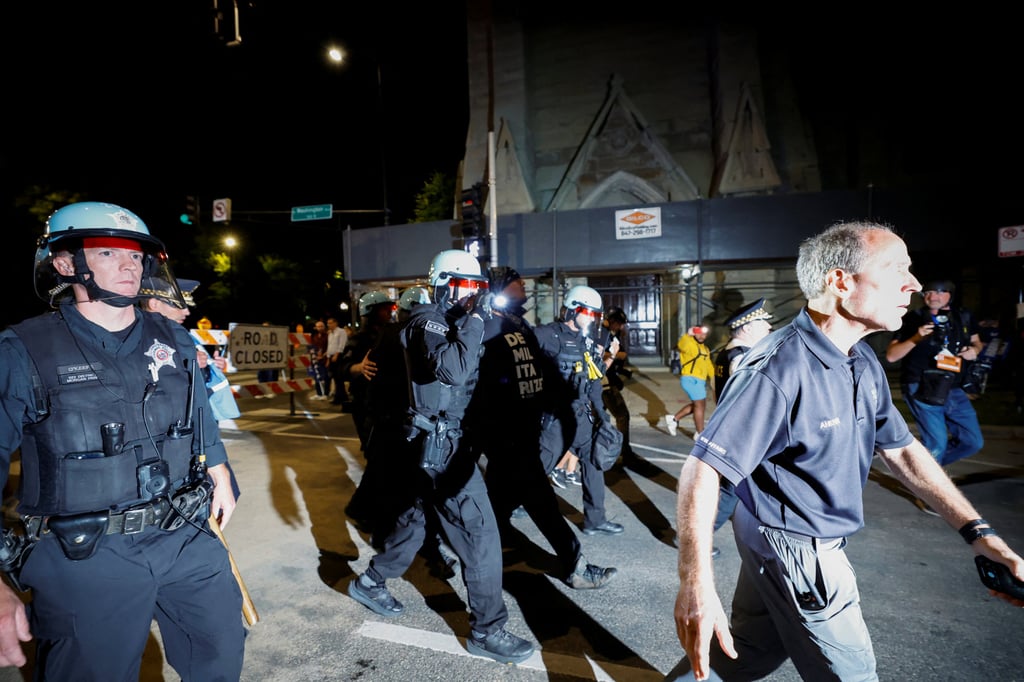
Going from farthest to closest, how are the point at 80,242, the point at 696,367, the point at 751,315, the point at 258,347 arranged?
the point at 258,347
the point at 696,367
the point at 751,315
the point at 80,242

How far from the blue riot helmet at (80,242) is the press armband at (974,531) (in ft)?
10.1

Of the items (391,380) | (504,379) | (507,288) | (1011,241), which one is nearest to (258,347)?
(507,288)

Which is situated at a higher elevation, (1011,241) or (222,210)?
(222,210)

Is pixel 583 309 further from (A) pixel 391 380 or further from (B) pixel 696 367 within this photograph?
(B) pixel 696 367

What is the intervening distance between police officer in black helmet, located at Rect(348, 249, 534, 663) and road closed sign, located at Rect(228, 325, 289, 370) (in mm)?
6751

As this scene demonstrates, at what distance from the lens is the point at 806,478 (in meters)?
1.65

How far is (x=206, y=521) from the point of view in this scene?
205cm

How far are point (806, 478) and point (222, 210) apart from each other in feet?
75.4

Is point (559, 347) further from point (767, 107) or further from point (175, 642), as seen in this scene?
point (767, 107)

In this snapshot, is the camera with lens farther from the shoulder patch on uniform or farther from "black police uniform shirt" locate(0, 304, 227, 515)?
the shoulder patch on uniform

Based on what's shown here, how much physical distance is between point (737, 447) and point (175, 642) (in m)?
2.06

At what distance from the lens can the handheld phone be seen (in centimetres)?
159

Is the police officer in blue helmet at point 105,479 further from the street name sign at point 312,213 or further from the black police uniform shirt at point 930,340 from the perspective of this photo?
the street name sign at point 312,213

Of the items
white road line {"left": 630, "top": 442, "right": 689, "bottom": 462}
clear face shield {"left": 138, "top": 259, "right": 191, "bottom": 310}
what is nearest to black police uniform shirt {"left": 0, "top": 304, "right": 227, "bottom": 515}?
clear face shield {"left": 138, "top": 259, "right": 191, "bottom": 310}
